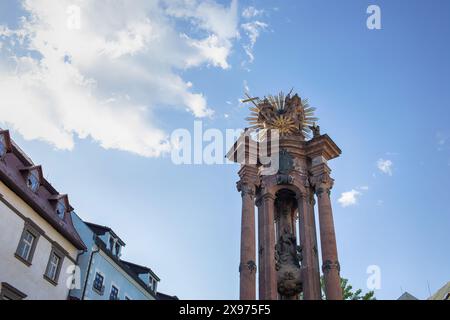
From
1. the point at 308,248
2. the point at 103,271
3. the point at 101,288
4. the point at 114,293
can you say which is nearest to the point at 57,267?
the point at 101,288

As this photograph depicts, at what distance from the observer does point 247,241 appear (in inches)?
579

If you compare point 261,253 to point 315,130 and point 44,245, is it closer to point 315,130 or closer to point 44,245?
point 315,130

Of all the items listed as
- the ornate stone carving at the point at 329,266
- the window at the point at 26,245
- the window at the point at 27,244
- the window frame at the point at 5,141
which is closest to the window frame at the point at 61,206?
the window at the point at 27,244

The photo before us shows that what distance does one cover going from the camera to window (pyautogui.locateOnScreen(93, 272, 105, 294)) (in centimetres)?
2771

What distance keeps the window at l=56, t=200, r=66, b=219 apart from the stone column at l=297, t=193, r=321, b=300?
14.5m

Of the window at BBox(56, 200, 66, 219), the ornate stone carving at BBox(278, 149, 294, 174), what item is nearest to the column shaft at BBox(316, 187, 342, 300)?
the ornate stone carving at BBox(278, 149, 294, 174)

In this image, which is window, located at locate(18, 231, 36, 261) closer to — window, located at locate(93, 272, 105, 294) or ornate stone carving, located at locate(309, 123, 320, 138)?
window, located at locate(93, 272, 105, 294)

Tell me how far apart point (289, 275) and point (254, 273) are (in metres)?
1.25

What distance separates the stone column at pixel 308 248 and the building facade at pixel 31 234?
497 inches

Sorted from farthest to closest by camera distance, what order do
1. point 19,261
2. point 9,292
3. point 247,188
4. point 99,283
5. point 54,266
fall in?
point 99,283 < point 54,266 < point 19,261 < point 9,292 < point 247,188

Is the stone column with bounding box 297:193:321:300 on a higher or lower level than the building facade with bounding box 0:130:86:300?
lower

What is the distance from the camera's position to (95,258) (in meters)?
27.9

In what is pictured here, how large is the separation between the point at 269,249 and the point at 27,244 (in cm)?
1274
